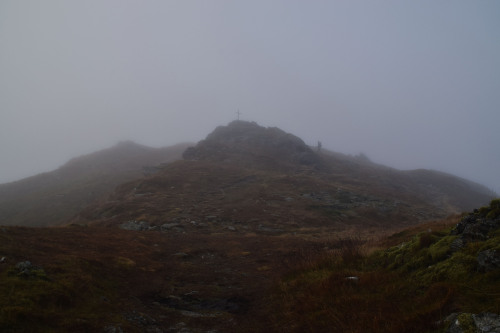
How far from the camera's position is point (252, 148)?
71.8 metres

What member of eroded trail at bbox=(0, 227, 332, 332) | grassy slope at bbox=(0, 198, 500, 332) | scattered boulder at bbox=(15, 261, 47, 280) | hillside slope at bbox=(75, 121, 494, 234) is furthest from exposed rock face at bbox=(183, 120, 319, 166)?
scattered boulder at bbox=(15, 261, 47, 280)

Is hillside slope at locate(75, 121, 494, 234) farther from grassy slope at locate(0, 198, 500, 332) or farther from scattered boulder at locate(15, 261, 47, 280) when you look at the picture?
scattered boulder at locate(15, 261, 47, 280)

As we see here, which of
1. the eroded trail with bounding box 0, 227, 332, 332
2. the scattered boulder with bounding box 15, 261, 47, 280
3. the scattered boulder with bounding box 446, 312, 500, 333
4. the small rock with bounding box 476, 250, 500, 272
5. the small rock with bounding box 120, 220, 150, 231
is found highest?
the small rock with bounding box 476, 250, 500, 272

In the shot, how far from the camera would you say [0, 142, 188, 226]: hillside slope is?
44375mm

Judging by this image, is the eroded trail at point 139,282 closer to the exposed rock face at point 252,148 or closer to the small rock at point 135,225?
the small rock at point 135,225

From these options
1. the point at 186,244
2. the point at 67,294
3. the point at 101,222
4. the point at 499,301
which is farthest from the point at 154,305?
the point at 101,222

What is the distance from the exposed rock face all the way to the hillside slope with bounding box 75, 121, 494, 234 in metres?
0.26

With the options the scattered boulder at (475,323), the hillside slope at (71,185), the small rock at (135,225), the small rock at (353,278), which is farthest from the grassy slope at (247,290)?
the hillside slope at (71,185)

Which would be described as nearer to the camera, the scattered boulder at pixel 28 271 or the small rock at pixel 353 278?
the small rock at pixel 353 278

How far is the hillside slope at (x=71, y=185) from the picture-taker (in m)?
44.4

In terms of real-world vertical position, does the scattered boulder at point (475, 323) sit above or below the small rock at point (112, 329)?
above

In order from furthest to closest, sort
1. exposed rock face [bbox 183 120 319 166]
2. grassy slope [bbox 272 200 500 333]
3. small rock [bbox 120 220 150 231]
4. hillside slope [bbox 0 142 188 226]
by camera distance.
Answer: exposed rock face [bbox 183 120 319 166], hillside slope [bbox 0 142 188 226], small rock [bbox 120 220 150 231], grassy slope [bbox 272 200 500 333]

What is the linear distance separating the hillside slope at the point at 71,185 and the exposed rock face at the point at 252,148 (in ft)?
46.0

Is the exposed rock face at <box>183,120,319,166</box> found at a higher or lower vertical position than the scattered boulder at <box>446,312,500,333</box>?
higher
